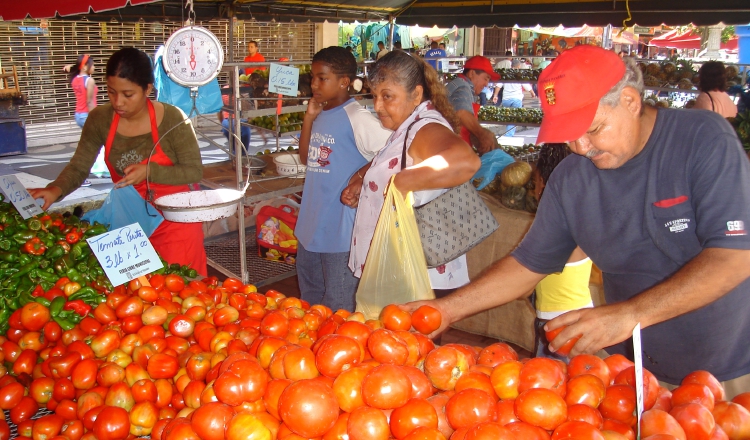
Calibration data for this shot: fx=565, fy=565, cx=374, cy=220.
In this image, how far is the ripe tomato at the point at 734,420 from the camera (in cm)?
116

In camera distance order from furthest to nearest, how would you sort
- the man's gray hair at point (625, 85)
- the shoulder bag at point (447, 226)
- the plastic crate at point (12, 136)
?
the plastic crate at point (12, 136), the shoulder bag at point (447, 226), the man's gray hair at point (625, 85)

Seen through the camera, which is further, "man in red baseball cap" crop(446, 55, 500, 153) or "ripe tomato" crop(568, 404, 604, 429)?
"man in red baseball cap" crop(446, 55, 500, 153)

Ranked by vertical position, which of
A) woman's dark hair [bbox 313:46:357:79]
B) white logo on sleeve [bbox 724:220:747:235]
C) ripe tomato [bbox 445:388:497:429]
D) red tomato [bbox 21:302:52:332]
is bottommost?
red tomato [bbox 21:302:52:332]

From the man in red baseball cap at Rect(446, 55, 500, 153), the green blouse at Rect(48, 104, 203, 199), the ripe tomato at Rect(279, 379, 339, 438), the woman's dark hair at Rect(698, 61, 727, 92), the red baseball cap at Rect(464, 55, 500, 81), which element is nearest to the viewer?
the ripe tomato at Rect(279, 379, 339, 438)

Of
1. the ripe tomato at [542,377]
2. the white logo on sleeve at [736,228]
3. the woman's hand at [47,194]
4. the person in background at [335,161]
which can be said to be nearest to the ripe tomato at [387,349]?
the ripe tomato at [542,377]

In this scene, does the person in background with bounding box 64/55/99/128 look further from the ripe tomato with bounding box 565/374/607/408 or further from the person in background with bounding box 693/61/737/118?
the ripe tomato with bounding box 565/374/607/408

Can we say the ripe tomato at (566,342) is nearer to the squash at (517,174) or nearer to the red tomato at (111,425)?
the red tomato at (111,425)

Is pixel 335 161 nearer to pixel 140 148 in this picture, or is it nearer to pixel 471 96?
pixel 140 148

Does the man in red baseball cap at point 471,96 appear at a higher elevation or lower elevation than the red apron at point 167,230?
higher

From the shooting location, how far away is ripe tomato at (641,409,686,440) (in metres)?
1.08

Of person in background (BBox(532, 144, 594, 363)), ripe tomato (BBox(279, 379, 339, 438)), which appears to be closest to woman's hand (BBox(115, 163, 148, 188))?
person in background (BBox(532, 144, 594, 363))

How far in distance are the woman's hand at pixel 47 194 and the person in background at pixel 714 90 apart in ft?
18.0

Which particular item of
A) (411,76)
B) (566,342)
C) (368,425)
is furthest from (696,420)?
(411,76)

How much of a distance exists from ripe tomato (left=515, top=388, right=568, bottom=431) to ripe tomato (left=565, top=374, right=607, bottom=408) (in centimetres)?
7
